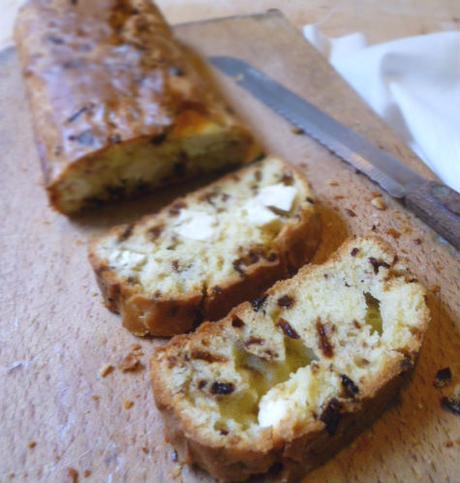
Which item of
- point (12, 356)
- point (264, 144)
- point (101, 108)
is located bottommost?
point (12, 356)

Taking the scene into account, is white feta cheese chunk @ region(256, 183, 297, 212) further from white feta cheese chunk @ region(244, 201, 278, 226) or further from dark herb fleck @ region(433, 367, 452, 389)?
dark herb fleck @ region(433, 367, 452, 389)

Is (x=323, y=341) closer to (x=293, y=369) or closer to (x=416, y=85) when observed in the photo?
(x=293, y=369)

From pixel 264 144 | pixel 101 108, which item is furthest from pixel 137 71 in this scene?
pixel 264 144

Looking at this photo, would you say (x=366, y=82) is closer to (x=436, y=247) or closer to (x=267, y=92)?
(x=267, y=92)

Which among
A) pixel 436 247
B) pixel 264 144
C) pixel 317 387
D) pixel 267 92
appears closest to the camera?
pixel 317 387

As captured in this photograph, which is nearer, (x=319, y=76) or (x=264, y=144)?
(x=264, y=144)

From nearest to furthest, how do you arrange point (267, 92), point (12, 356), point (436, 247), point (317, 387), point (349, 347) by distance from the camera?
point (317, 387) < point (349, 347) < point (12, 356) < point (436, 247) < point (267, 92)
